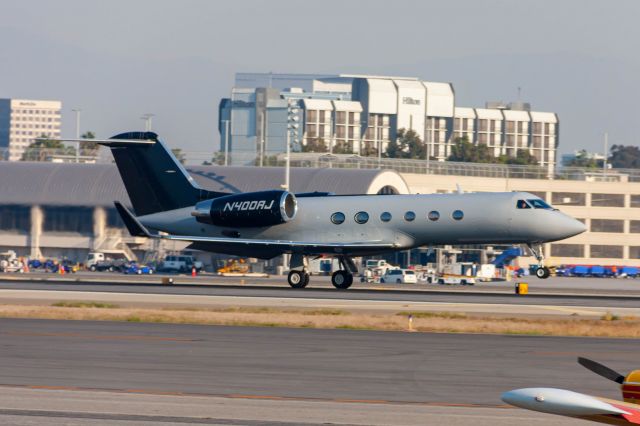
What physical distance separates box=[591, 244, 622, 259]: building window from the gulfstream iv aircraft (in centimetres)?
6742

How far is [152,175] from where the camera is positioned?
4616 cm

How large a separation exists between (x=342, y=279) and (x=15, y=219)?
5357 centimetres

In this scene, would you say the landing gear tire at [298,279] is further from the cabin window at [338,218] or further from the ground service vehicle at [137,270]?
the ground service vehicle at [137,270]

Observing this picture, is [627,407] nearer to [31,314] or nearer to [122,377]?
[122,377]

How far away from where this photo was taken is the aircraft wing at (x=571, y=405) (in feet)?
25.5

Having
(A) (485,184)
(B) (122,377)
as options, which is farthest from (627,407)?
(A) (485,184)

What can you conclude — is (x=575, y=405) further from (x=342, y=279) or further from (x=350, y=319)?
(x=342, y=279)

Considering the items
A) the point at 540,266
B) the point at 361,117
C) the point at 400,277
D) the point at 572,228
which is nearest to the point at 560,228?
the point at 572,228

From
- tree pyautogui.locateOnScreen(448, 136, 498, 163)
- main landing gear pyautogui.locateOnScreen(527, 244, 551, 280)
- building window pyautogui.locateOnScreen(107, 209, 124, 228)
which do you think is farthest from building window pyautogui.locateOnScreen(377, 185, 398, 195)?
tree pyautogui.locateOnScreen(448, 136, 498, 163)

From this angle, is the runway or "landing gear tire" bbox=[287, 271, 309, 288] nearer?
the runway

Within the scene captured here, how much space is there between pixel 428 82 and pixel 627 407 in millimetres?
193651

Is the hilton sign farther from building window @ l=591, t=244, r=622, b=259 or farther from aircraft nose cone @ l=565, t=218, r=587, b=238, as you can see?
aircraft nose cone @ l=565, t=218, r=587, b=238

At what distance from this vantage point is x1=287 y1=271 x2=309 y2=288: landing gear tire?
44.5 meters

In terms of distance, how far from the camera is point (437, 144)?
197000 mm
